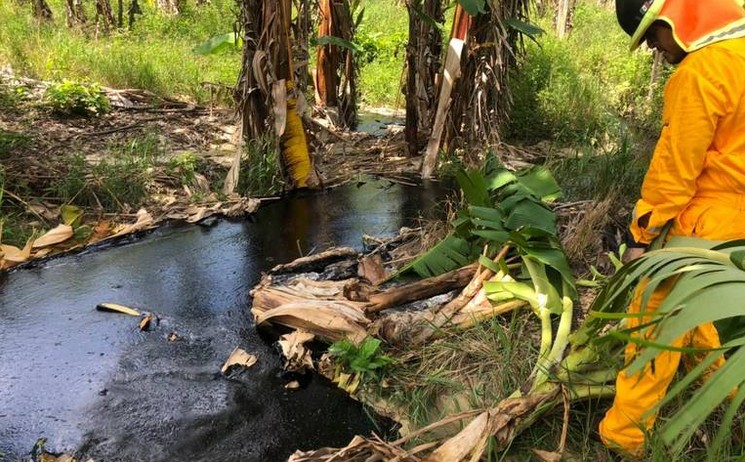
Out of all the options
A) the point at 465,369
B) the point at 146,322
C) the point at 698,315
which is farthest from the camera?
→ the point at 146,322

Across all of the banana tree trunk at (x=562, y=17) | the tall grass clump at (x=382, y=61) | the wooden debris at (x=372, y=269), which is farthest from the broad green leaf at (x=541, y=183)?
the banana tree trunk at (x=562, y=17)

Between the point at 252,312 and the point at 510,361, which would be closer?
the point at 510,361

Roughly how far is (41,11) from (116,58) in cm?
399

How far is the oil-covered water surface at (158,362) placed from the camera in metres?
2.80

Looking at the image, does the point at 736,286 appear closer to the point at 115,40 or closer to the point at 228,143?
the point at 228,143

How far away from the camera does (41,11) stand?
11.1 m

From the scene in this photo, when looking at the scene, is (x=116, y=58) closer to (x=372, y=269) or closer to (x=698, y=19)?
(x=372, y=269)

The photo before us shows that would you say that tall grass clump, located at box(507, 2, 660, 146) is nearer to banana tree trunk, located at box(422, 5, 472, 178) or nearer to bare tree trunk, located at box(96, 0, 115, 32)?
banana tree trunk, located at box(422, 5, 472, 178)

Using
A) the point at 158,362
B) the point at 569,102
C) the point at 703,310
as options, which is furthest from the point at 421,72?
the point at 703,310

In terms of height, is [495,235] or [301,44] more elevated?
[301,44]

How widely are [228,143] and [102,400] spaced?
445cm

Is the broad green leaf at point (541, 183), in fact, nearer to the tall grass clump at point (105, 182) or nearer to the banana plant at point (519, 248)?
the banana plant at point (519, 248)

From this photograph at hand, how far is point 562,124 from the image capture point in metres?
7.27

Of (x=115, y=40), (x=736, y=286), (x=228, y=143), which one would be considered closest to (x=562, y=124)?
(x=228, y=143)
